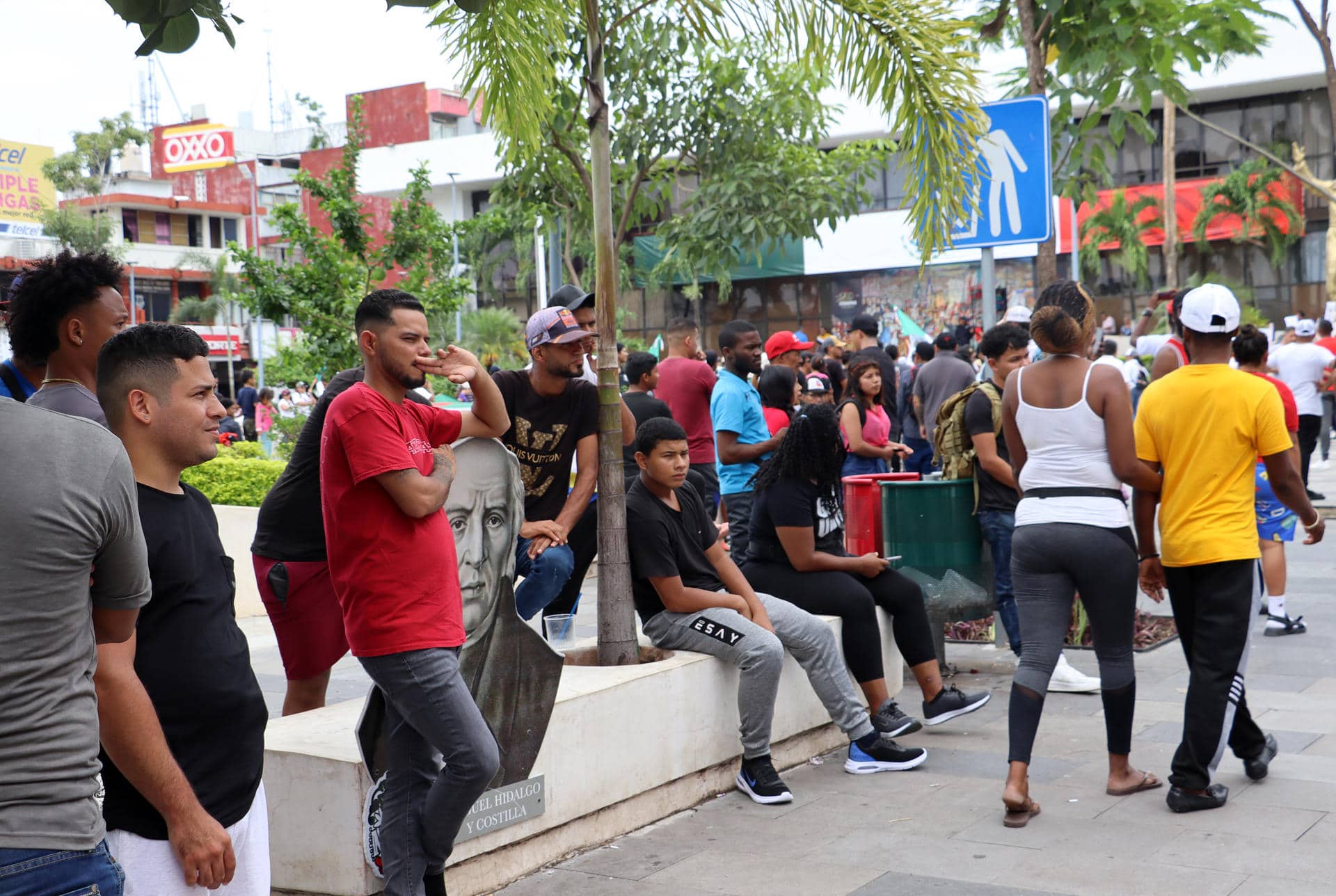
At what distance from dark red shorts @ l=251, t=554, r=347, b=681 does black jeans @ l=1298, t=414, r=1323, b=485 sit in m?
10.8

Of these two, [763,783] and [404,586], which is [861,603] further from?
[404,586]

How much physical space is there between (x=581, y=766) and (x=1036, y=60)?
5916mm

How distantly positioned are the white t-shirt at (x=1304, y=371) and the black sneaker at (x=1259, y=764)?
9.61m

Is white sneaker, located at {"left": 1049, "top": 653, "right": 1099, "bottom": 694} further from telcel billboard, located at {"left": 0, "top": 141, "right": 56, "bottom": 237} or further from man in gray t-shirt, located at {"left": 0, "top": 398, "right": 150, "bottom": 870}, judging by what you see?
telcel billboard, located at {"left": 0, "top": 141, "right": 56, "bottom": 237}

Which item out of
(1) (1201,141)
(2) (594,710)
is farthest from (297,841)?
(1) (1201,141)

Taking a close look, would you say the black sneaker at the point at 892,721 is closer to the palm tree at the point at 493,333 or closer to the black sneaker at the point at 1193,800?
the black sneaker at the point at 1193,800

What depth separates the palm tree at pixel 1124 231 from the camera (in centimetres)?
3600

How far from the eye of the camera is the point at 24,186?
213 ft

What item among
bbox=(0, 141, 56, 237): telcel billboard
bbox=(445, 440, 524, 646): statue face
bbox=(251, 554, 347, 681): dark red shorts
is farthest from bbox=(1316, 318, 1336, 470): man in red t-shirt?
bbox=(0, 141, 56, 237): telcel billboard

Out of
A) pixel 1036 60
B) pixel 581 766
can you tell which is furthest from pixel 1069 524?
pixel 1036 60

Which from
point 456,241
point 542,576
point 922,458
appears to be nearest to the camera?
point 542,576

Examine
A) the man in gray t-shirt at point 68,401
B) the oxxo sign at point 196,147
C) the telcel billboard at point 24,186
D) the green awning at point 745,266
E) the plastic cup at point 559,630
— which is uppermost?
the oxxo sign at point 196,147

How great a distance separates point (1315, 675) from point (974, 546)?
80.6 inches

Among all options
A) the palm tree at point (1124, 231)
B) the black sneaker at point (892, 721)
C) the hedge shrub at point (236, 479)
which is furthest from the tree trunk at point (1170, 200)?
the black sneaker at point (892, 721)
